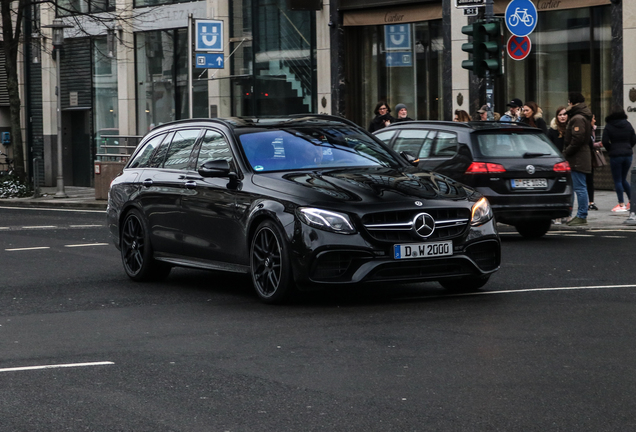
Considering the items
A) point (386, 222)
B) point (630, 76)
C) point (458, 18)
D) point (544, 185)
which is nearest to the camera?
point (386, 222)

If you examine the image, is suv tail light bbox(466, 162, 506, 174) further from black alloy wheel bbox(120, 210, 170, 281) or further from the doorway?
the doorway

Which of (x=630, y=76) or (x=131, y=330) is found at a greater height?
(x=630, y=76)

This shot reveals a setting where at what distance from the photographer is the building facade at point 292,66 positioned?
2447 cm

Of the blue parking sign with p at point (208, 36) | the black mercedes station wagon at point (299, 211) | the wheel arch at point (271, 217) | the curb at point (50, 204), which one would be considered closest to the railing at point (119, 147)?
the curb at point (50, 204)

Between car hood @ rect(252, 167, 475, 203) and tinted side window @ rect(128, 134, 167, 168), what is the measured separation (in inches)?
89.9

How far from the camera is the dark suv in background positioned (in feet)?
48.9

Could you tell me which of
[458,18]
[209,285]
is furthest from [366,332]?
[458,18]

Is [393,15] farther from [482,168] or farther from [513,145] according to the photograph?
[482,168]

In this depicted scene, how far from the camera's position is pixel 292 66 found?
1184 inches

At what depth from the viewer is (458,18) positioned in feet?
85.4

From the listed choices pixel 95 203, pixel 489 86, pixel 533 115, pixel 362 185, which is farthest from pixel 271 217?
pixel 95 203

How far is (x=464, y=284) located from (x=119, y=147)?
2186 centimetres

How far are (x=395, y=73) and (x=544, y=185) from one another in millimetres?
13465

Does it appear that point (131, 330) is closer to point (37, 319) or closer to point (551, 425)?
point (37, 319)
